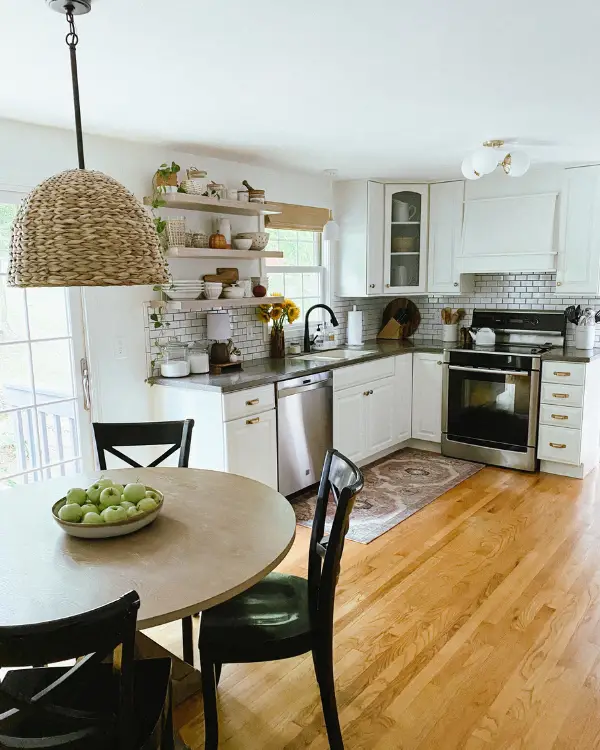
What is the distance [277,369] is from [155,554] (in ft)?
7.88

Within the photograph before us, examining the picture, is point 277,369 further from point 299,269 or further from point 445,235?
point 445,235

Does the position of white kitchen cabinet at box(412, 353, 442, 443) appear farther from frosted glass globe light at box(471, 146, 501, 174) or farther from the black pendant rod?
the black pendant rod

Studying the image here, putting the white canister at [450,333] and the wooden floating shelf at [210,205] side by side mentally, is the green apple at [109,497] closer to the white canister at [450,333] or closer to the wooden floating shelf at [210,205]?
the wooden floating shelf at [210,205]

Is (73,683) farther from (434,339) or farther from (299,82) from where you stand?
(434,339)

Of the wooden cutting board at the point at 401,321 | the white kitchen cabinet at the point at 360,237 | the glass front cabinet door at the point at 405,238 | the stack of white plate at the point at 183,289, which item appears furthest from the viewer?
the wooden cutting board at the point at 401,321

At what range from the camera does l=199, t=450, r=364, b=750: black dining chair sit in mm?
1801

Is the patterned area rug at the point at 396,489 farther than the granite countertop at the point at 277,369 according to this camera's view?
Yes

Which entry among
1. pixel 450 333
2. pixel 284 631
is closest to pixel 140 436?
pixel 284 631

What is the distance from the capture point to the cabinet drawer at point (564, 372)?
432 centimetres

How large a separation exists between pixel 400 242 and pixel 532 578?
3093mm

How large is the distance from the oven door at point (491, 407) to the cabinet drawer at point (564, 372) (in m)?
0.08

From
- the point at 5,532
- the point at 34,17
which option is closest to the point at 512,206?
the point at 34,17

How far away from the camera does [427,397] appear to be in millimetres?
5078

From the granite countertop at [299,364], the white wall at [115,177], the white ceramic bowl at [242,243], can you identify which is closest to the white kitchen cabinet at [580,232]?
the granite countertop at [299,364]
